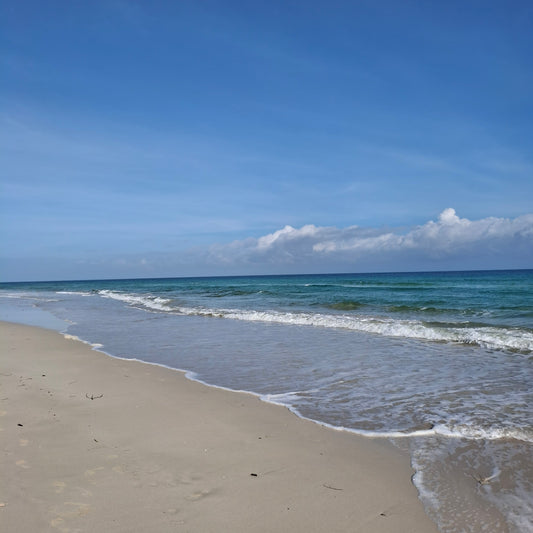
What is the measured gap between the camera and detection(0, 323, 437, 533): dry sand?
2959 millimetres

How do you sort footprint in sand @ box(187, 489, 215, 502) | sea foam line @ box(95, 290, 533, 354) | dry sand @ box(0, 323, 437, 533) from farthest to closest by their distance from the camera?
1. sea foam line @ box(95, 290, 533, 354)
2. footprint in sand @ box(187, 489, 215, 502)
3. dry sand @ box(0, 323, 437, 533)

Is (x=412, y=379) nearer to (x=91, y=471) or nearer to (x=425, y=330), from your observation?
(x=91, y=471)

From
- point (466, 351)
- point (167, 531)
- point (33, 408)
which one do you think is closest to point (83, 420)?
point (33, 408)

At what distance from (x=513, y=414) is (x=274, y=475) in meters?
3.55

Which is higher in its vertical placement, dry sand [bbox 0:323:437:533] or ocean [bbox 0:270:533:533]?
dry sand [bbox 0:323:437:533]

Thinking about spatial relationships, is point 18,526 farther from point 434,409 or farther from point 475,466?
point 434,409

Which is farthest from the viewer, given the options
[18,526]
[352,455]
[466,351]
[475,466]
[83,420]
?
[466,351]

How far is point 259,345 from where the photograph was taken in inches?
436

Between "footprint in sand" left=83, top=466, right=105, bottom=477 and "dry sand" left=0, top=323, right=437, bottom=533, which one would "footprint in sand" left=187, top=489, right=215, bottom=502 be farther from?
"footprint in sand" left=83, top=466, right=105, bottom=477

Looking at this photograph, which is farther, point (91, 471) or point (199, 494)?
point (91, 471)

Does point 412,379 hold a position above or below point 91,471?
below

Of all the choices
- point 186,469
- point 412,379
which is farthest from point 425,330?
point 186,469

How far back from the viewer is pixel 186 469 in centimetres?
373

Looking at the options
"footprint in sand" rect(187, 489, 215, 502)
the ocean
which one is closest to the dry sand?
"footprint in sand" rect(187, 489, 215, 502)
